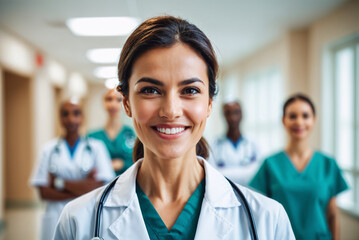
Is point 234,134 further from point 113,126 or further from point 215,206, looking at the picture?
point 215,206

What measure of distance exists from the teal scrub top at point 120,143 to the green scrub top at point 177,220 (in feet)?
6.60

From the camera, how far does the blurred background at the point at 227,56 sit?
160 inches

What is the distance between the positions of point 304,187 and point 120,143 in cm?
168

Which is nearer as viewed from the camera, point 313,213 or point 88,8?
point 313,213

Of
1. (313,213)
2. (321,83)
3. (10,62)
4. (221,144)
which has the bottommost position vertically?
(313,213)

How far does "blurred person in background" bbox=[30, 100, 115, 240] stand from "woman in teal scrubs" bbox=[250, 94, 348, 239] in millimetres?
1182

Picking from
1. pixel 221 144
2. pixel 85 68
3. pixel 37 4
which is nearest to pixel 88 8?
pixel 37 4

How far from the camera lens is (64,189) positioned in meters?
2.39

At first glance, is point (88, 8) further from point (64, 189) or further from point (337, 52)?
point (337, 52)

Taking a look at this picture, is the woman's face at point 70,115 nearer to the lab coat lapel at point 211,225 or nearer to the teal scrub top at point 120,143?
the teal scrub top at point 120,143

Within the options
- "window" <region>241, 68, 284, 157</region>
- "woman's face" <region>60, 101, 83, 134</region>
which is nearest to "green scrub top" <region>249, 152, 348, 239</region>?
"woman's face" <region>60, 101, 83, 134</region>

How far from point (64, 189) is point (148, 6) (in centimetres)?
265

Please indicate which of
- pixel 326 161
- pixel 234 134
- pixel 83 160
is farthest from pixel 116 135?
pixel 326 161

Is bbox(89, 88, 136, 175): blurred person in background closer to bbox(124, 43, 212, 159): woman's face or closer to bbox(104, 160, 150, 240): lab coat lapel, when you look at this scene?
bbox(104, 160, 150, 240): lab coat lapel
